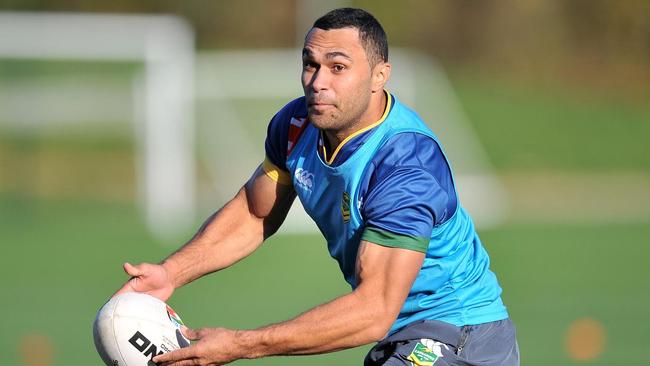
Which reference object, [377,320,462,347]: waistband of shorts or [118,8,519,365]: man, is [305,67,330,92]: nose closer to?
[118,8,519,365]: man

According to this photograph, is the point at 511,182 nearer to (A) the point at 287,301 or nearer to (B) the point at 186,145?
(B) the point at 186,145

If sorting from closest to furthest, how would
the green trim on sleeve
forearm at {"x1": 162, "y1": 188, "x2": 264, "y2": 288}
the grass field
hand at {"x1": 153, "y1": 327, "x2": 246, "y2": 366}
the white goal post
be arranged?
hand at {"x1": 153, "y1": 327, "x2": 246, "y2": 366}, the green trim on sleeve, forearm at {"x1": 162, "y1": 188, "x2": 264, "y2": 288}, the grass field, the white goal post

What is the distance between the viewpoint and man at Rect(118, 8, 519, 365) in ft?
16.6

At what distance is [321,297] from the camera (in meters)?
13.0

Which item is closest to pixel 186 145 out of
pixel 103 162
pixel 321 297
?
pixel 103 162

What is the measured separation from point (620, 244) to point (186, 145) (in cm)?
778

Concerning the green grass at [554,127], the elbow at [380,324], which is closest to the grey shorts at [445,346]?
the elbow at [380,324]

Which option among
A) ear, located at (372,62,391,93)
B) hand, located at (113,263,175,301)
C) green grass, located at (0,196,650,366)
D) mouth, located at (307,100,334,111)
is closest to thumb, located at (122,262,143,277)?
hand, located at (113,263,175,301)

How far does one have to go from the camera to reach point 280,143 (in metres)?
6.32

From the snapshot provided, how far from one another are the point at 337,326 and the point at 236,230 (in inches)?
62.1

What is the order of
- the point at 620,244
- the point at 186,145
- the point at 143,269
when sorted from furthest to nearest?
1. the point at 186,145
2. the point at 620,244
3. the point at 143,269

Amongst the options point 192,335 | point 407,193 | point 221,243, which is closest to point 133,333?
point 192,335

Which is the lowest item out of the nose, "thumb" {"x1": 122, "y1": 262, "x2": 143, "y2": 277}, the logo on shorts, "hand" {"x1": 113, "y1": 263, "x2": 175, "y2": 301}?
the logo on shorts

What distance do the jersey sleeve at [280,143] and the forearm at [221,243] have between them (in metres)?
0.28
